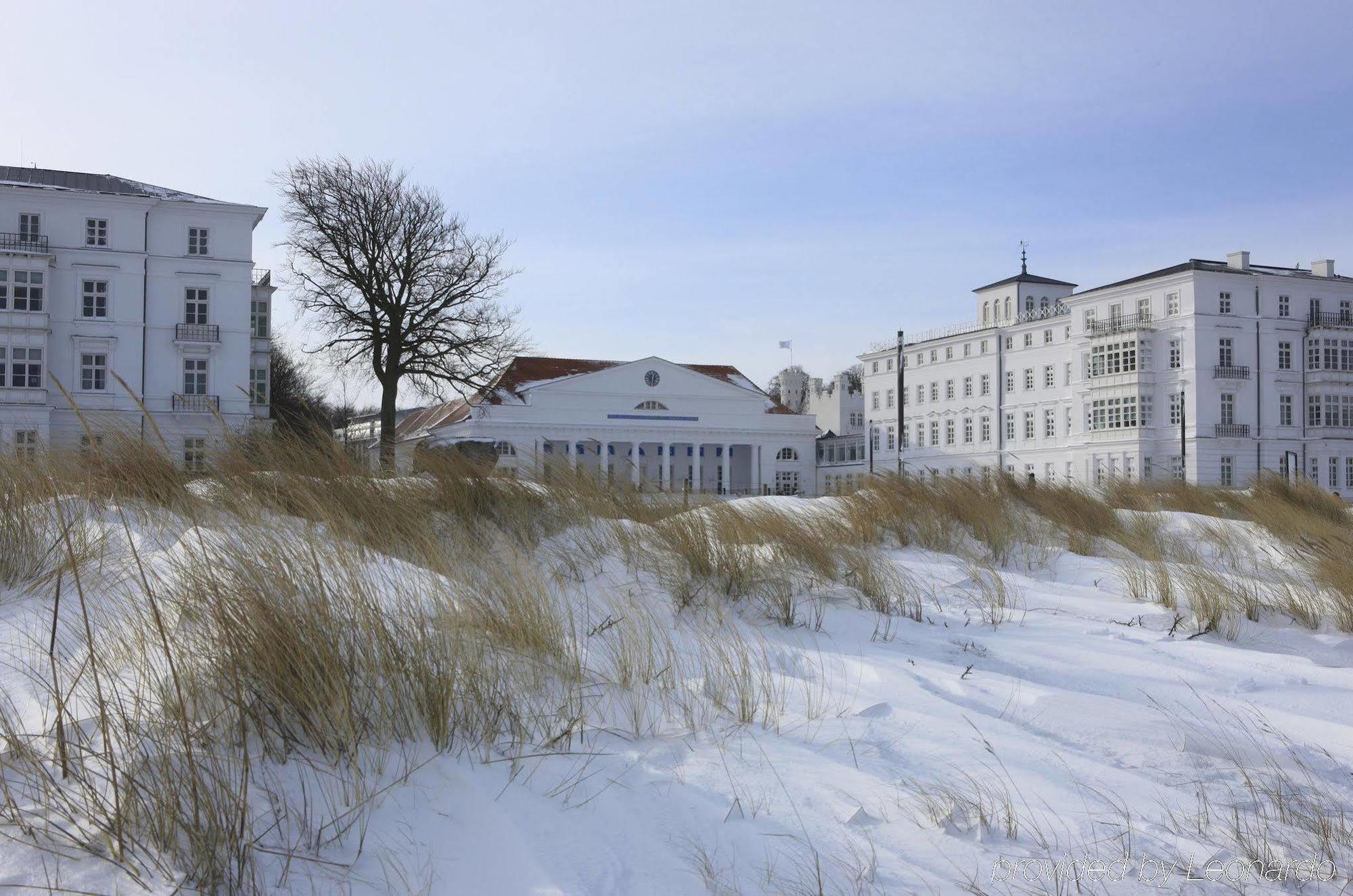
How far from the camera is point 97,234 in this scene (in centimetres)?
3847

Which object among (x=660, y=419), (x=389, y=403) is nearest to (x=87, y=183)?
(x=389, y=403)

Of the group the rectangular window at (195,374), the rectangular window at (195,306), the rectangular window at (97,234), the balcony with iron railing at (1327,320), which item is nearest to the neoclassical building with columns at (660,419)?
the rectangular window at (195,374)

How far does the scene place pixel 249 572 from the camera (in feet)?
10.4

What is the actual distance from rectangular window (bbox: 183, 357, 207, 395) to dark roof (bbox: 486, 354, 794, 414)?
16.1 meters

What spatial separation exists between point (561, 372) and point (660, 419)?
252 inches

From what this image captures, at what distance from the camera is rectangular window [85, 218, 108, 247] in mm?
38375

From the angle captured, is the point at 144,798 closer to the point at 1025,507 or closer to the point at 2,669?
the point at 2,669

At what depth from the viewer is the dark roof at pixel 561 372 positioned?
185ft

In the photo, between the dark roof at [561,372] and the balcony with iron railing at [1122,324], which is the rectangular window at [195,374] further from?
the balcony with iron railing at [1122,324]

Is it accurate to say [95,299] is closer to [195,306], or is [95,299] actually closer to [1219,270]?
[195,306]

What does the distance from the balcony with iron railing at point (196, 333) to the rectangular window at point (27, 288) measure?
14.8ft

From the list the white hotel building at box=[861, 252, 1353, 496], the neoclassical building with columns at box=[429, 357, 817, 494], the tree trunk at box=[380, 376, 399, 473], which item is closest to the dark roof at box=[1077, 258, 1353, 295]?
the white hotel building at box=[861, 252, 1353, 496]

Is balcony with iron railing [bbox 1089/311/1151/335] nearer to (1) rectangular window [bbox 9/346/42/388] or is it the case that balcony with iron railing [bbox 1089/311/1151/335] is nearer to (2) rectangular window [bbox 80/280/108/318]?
(2) rectangular window [bbox 80/280/108/318]

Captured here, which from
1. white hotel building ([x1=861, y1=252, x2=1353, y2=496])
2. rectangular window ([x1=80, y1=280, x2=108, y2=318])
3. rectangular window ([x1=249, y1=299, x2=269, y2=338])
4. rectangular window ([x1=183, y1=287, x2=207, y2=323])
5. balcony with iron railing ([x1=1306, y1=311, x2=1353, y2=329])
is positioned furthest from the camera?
balcony with iron railing ([x1=1306, y1=311, x2=1353, y2=329])
